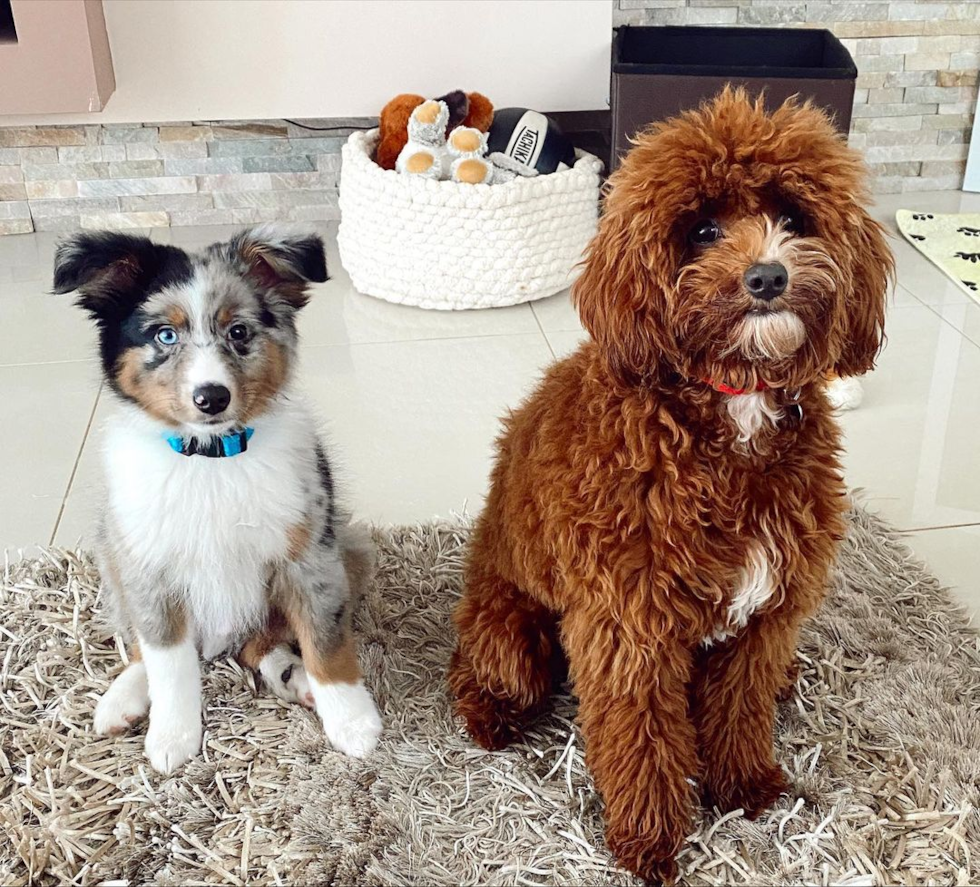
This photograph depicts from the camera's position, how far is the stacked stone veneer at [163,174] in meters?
3.15

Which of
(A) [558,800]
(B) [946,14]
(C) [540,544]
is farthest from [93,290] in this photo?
(B) [946,14]

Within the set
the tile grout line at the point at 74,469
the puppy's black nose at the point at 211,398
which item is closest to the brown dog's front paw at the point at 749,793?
the puppy's black nose at the point at 211,398

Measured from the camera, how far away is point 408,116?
2.74 m

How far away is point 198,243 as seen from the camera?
313cm

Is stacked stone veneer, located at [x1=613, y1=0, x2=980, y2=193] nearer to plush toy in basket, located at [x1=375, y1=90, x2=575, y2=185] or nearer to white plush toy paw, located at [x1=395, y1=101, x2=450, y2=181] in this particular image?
plush toy in basket, located at [x1=375, y1=90, x2=575, y2=185]

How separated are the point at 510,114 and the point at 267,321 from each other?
5.54 ft

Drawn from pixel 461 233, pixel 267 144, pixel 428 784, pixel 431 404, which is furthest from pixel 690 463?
pixel 267 144

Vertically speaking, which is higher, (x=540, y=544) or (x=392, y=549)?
(x=540, y=544)

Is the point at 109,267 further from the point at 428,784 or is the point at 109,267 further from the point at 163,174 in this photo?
the point at 163,174

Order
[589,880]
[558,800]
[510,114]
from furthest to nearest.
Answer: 1. [510,114]
2. [558,800]
3. [589,880]

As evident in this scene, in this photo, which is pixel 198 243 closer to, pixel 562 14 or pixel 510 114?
pixel 510 114

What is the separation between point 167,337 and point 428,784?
0.68 m

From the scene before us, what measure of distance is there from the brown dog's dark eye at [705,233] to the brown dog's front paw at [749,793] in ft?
2.32

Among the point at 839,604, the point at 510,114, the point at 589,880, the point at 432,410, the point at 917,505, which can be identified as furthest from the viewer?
the point at 510,114
